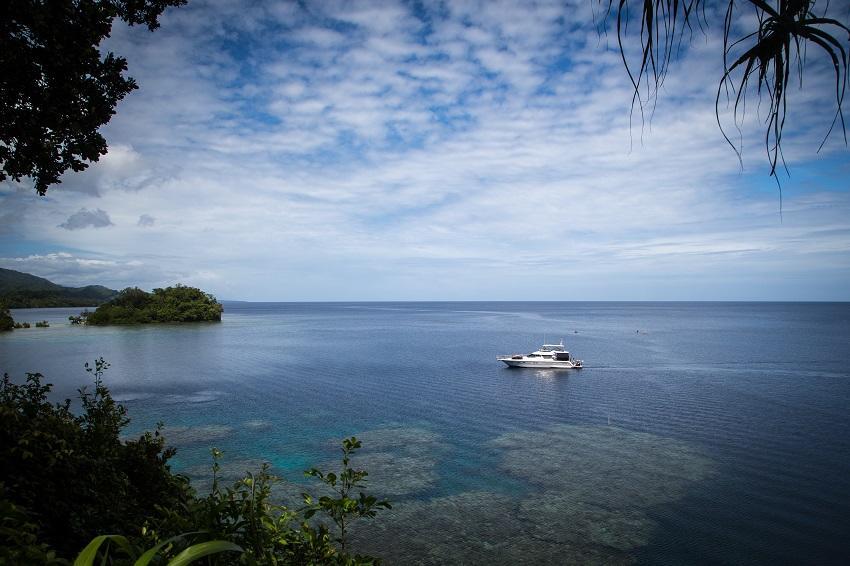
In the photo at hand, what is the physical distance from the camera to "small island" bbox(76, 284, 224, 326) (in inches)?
4449

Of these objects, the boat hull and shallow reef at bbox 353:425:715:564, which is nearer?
shallow reef at bbox 353:425:715:564

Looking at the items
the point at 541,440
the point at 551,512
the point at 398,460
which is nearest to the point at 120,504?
the point at 551,512

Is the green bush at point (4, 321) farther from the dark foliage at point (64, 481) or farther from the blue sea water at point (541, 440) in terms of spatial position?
the dark foliage at point (64, 481)

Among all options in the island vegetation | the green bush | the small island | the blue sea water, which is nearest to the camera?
the island vegetation

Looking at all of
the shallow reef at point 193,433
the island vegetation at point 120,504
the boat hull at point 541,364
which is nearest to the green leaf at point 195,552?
the island vegetation at point 120,504

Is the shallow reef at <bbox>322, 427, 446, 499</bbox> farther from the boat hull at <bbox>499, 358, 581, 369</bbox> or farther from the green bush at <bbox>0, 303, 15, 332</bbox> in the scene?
the green bush at <bbox>0, 303, 15, 332</bbox>

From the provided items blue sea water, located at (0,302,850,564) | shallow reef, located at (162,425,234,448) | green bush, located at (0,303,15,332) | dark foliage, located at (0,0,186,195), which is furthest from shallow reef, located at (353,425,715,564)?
green bush, located at (0,303,15,332)

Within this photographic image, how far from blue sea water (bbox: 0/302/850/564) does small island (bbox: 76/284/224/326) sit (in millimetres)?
47759

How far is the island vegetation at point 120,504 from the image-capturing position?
4.47 meters

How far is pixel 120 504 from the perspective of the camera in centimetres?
777

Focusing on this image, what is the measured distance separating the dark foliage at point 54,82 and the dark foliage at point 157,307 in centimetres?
12278

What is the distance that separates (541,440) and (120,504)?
27.2 meters

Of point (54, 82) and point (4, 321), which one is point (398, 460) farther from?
point (4, 321)

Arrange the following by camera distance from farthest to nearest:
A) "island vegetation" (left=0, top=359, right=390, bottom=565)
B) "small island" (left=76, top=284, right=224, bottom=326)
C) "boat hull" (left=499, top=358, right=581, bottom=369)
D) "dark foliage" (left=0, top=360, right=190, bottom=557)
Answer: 1. "small island" (left=76, top=284, right=224, bottom=326)
2. "boat hull" (left=499, top=358, right=581, bottom=369)
3. "dark foliage" (left=0, top=360, right=190, bottom=557)
4. "island vegetation" (left=0, top=359, right=390, bottom=565)
